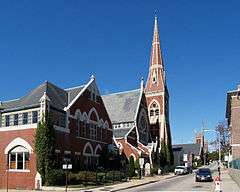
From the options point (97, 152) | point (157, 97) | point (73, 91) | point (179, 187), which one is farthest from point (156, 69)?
point (179, 187)

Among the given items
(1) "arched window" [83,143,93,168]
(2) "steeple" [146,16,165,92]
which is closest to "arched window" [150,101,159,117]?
(2) "steeple" [146,16,165,92]

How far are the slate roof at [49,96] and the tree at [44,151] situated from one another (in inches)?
132

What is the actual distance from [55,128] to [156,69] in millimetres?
55888

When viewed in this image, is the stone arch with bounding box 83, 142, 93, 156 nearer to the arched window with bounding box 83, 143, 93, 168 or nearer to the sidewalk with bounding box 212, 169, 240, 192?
the arched window with bounding box 83, 143, 93, 168

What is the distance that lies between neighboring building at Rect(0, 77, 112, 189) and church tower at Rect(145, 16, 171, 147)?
36.3 metres

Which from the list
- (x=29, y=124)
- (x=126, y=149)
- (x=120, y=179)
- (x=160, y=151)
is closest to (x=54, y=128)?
(x=29, y=124)

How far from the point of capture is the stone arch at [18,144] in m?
39.3

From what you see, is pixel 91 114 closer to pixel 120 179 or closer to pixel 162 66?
pixel 120 179

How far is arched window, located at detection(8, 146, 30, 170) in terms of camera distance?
39500 millimetres

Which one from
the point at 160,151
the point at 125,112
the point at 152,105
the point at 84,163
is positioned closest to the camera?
the point at 84,163

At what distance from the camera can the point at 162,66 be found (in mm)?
93875

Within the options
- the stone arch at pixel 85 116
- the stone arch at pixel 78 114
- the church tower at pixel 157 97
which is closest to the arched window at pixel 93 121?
the stone arch at pixel 85 116

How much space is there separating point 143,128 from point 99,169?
27441mm

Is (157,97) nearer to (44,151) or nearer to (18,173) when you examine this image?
(18,173)
